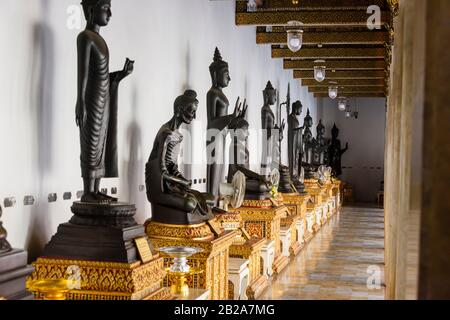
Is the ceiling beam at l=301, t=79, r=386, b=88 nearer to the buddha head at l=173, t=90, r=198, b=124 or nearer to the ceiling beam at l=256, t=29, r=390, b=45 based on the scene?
the ceiling beam at l=256, t=29, r=390, b=45

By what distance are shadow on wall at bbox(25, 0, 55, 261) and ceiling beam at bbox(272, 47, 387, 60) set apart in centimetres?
927

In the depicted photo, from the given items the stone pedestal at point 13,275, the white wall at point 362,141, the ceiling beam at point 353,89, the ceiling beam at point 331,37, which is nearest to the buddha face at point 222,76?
the stone pedestal at point 13,275

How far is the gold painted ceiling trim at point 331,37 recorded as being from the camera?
11539 millimetres

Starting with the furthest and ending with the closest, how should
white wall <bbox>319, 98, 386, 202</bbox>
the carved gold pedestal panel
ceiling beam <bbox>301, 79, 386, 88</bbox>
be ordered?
1. white wall <bbox>319, 98, 386, 202</bbox>
2. ceiling beam <bbox>301, 79, 386, 88</bbox>
3. the carved gold pedestal panel

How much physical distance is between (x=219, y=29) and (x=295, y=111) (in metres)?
3.91

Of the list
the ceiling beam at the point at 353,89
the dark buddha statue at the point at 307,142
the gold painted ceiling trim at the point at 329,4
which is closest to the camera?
the gold painted ceiling trim at the point at 329,4

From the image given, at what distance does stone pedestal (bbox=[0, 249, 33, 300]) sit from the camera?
121 inches

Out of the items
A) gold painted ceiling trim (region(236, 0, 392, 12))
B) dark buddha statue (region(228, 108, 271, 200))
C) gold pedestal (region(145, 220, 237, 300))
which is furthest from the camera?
gold painted ceiling trim (region(236, 0, 392, 12))

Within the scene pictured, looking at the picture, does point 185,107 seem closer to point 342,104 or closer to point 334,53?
point 334,53

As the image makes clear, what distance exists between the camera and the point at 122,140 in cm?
578

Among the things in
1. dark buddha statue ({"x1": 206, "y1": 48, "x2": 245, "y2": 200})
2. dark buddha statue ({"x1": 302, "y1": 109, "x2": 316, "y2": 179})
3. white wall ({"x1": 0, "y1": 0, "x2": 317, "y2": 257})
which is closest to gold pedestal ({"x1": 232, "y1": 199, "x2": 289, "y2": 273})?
white wall ({"x1": 0, "y1": 0, "x2": 317, "y2": 257})

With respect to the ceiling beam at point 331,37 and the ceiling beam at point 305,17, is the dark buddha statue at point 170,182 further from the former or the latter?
the ceiling beam at point 331,37

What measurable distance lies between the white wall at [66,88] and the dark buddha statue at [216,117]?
40 centimetres

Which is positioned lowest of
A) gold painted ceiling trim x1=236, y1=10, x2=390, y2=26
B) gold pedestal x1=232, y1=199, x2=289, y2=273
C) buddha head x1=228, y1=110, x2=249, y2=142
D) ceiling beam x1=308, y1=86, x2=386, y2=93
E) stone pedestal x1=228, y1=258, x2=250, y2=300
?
stone pedestal x1=228, y1=258, x2=250, y2=300
